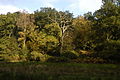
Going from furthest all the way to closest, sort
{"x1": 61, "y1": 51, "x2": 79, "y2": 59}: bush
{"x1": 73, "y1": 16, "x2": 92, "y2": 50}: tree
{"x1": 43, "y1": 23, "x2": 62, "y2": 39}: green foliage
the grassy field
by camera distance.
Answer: {"x1": 43, "y1": 23, "x2": 62, "y2": 39}: green foliage → {"x1": 73, "y1": 16, "x2": 92, "y2": 50}: tree → {"x1": 61, "y1": 51, "x2": 79, "y2": 59}: bush → the grassy field

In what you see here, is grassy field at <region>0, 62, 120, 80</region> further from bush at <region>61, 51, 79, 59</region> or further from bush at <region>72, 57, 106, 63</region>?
bush at <region>61, 51, 79, 59</region>

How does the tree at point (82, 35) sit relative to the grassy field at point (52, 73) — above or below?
above

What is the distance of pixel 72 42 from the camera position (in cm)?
4538

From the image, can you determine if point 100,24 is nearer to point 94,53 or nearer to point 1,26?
point 94,53

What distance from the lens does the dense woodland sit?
112ft

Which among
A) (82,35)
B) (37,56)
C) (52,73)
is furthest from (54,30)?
(52,73)

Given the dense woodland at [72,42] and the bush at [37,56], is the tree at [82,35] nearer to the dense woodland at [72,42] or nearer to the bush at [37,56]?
the dense woodland at [72,42]

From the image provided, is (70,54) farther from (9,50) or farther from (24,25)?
(24,25)

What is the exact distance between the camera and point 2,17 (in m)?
59.6

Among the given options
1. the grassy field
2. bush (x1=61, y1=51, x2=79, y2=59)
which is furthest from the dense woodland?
the grassy field

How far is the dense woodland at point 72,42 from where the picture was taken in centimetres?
3400

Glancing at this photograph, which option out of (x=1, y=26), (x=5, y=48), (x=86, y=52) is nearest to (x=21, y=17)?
(x=5, y=48)

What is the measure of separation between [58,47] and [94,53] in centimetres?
825

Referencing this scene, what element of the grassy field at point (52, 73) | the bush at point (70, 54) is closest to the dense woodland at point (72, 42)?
the bush at point (70, 54)
